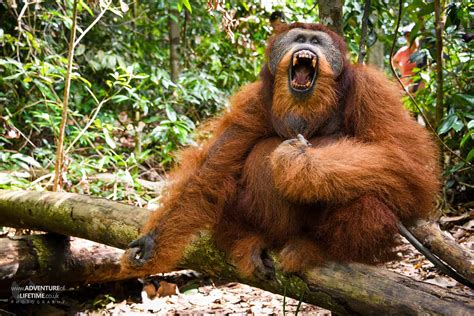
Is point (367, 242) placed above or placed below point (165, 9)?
below

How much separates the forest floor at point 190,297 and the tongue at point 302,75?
1.71 metres

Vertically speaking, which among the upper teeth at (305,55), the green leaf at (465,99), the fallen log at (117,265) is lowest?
the fallen log at (117,265)

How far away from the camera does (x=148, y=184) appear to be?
6.20 meters

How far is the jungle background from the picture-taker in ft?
15.7

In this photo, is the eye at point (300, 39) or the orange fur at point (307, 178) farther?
the eye at point (300, 39)

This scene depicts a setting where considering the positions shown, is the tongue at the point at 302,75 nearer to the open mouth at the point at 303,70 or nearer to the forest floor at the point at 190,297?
the open mouth at the point at 303,70

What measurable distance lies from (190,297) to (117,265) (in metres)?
0.68

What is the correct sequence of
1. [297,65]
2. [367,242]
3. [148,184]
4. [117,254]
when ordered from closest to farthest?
[367,242]
[297,65]
[117,254]
[148,184]

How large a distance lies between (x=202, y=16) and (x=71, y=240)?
474 centimetres

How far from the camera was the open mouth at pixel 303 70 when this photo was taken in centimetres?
303

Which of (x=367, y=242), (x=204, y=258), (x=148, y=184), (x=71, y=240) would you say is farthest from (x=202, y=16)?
(x=367, y=242)

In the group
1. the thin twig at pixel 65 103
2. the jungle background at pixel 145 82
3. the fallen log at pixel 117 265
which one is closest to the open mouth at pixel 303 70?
the jungle background at pixel 145 82

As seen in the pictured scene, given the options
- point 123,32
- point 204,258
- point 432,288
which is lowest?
point 204,258

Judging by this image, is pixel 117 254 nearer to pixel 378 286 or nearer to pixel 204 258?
pixel 204 258
